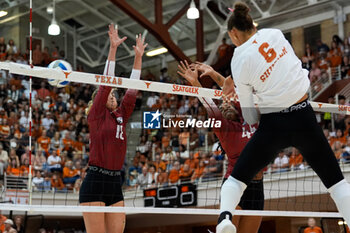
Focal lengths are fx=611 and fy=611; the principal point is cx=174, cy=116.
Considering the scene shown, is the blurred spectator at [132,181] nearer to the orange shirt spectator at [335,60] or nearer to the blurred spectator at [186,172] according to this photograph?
the blurred spectator at [186,172]

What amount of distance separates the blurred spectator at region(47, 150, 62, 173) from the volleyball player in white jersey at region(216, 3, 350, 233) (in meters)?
12.3

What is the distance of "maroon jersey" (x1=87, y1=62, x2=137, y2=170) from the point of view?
17.9 ft

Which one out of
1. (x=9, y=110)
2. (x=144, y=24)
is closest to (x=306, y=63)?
(x=144, y=24)

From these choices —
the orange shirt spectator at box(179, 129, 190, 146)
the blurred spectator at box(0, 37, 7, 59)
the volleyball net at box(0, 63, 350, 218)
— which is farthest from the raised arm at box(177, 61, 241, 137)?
the blurred spectator at box(0, 37, 7, 59)

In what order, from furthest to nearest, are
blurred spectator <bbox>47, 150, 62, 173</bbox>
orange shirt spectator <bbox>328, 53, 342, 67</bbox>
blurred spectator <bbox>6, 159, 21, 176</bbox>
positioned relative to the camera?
orange shirt spectator <bbox>328, 53, 342, 67</bbox>
blurred spectator <bbox>47, 150, 62, 173</bbox>
blurred spectator <bbox>6, 159, 21, 176</bbox>

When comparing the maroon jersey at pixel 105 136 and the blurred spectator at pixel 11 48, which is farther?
the blurred spectator at pixel 11 48

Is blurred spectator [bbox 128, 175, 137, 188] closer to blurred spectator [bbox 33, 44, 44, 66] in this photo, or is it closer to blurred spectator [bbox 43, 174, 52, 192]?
blurred spectator [bbox 43, 174, 52, 192]

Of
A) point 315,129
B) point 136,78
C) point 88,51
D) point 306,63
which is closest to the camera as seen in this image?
point 315,129

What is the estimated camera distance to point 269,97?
3955 millimetres

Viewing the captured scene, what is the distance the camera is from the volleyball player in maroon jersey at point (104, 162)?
5383 millimetres

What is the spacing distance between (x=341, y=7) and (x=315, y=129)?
16.8 metres

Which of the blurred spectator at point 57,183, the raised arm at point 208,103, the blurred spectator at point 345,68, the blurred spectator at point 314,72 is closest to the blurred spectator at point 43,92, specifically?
the blurred spectator at point 57,183

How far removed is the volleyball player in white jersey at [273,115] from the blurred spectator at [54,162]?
1231cm

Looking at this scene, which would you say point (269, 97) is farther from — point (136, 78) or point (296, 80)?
point (136, 78)
